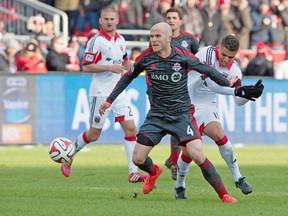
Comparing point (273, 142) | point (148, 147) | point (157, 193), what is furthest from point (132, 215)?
point (273, 142)

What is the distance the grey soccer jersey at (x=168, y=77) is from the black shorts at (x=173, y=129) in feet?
0.27

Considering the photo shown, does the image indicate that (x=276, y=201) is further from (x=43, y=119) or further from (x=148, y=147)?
(x=43, y=119)

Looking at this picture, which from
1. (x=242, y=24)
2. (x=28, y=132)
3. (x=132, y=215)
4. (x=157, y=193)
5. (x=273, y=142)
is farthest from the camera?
(x=242, y=24)

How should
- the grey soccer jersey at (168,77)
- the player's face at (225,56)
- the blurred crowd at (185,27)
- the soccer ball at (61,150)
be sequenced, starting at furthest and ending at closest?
the blurred crowd at (185,27) < the soccer ball at (61,150) < the player's face at (225,56) < the grey soccer jersey at (168,77)

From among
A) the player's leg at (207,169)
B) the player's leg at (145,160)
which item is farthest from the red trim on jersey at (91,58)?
the player's leg at (207,169)

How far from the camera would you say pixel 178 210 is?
10.8m

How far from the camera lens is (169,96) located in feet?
38.7

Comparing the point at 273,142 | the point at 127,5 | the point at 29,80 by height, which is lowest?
the point at 273,142

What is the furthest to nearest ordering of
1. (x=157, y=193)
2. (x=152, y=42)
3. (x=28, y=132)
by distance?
(x=28, y=132) < (x=157, y=193) < (x=152, y=42)

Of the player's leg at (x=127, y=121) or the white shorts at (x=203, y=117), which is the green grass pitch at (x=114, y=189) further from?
the white shorts at (x=203, y=117)

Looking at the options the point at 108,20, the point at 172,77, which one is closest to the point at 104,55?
the point at 108,20

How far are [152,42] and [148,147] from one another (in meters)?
1.26

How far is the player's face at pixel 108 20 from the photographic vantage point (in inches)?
581

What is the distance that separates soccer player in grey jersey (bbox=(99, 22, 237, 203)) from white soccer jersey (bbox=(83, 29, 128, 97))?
10.2 feet
